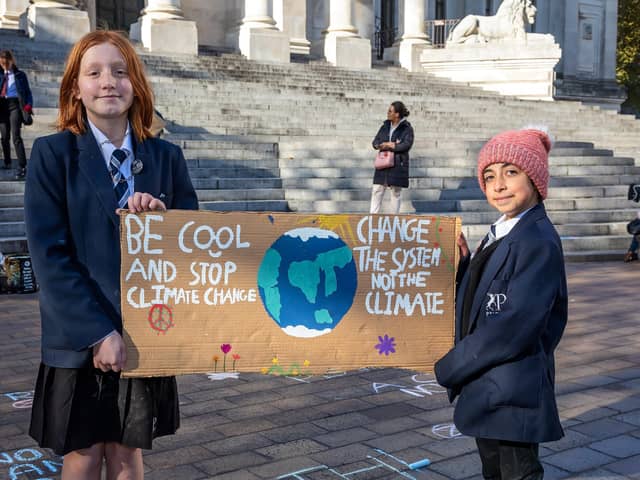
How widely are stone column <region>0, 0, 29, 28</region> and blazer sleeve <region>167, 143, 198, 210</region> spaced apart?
18.6 meters

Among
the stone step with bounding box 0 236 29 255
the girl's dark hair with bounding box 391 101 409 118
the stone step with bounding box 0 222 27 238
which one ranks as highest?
the girl's dark hair with bounding box 391 101 409 118

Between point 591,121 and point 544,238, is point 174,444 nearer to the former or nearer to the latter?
point 544,238

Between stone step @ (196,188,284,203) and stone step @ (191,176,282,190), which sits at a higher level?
stone step @ (191,176,282,190)

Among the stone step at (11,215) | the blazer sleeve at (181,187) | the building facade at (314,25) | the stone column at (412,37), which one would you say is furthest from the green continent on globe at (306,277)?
the stone column at (412,37)

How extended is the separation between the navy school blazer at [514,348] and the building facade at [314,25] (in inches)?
657

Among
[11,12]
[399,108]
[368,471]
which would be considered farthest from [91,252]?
[11,12]

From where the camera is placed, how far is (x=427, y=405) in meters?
4.88

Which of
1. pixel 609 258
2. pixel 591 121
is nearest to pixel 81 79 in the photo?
pixel 609 258

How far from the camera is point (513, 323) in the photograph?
8.10 ft

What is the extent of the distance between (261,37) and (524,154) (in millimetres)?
19655

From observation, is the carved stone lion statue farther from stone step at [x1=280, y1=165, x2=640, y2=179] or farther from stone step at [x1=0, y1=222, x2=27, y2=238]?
stone step at [x1=0, y1=222, x2=27, y2=238]

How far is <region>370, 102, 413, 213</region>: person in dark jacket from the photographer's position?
10.4 m

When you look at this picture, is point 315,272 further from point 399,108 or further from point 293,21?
point 293,21

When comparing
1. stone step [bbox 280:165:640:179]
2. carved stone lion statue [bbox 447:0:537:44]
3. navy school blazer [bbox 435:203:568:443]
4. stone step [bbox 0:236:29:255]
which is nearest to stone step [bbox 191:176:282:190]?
stone step [bbox 280:165:640:179]
